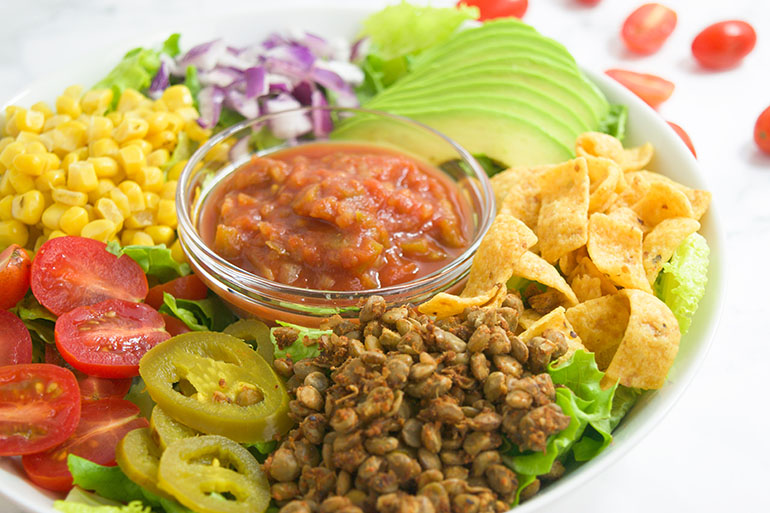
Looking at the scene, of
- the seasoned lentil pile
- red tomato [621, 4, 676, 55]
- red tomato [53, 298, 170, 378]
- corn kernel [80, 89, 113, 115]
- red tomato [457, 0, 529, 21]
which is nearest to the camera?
the seasoned lentil pile

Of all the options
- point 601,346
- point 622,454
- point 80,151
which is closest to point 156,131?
point 80,151

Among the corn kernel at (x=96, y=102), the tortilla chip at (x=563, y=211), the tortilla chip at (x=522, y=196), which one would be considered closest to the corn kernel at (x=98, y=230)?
the corn kernel at (x=96, y=102)

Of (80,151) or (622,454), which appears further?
(80,151)

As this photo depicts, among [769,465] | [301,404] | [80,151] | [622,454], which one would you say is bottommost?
[769,465]

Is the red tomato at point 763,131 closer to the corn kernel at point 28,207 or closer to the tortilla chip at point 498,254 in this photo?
the tortilla chip at point 498,254

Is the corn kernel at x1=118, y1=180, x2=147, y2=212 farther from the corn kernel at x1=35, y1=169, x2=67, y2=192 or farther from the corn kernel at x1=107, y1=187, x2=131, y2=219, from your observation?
the corn kernel at x1=35, y1=169, x2=67, y2=192

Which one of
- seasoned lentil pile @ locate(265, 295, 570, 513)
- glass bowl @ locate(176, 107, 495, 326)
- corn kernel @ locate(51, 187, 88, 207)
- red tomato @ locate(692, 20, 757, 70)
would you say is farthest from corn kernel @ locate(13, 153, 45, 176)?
red tomato @ locate(692, 20, 757, 70)

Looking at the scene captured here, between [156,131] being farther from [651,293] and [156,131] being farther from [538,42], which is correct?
[651,293]
